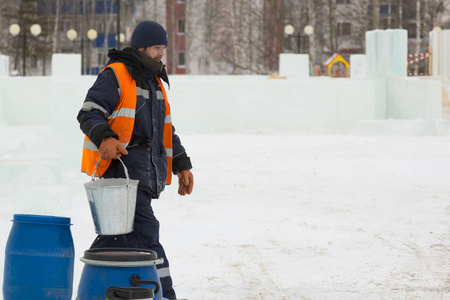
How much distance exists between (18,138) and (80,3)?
4335 centimetres

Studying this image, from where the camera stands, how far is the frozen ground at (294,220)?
600cm

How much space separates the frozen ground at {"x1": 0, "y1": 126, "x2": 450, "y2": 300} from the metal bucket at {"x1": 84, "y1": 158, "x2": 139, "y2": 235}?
4.47 ft

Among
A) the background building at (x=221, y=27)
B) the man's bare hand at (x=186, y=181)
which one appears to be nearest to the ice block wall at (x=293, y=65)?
the man's bare hand at (x=186, y=181)

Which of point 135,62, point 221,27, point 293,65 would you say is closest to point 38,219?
point 135,62

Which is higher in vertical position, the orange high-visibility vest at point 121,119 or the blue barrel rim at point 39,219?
the orange high-visibility vest at point 121,119

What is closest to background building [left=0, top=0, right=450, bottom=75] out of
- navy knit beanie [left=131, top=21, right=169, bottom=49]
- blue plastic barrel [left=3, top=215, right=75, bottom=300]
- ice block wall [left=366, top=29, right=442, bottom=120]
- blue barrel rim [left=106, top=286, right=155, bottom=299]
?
ice block wall [left=366, top=29, right=442, bottom=120]

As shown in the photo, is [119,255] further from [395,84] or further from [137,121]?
[395,84]

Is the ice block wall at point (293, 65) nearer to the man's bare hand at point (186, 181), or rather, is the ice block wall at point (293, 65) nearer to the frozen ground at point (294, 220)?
the frozen ground at point (294, 220)

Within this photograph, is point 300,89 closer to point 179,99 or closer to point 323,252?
point 179,99

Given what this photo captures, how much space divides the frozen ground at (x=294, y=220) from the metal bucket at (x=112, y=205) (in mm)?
1361

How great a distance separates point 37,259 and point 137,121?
3.06 ft

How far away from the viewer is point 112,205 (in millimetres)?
4254

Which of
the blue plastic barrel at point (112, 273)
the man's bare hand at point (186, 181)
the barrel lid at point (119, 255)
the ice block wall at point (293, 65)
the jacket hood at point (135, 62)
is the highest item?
the ice block wall at point (293, 65)

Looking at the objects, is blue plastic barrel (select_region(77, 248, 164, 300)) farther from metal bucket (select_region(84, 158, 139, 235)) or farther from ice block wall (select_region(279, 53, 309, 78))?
ice block wall (select_region(279, 53, 309, 78))
